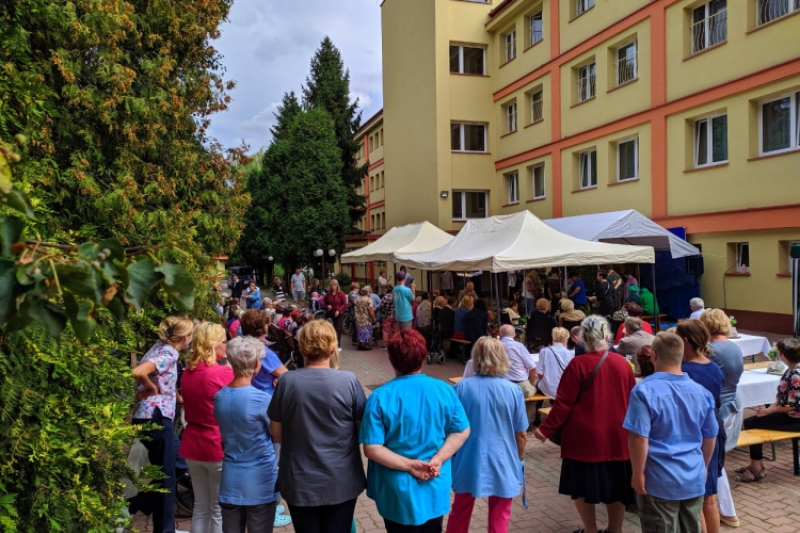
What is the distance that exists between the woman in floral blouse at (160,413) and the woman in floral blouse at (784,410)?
16.7ft

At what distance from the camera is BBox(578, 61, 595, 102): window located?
19.7m

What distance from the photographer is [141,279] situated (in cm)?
122

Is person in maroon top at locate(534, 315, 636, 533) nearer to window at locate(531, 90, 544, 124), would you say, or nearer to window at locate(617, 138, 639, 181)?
window at locate(617, 138, 639, 181)

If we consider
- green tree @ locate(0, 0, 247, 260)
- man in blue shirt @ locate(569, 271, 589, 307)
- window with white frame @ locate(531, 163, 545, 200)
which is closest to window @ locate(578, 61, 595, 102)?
window with white frame @ locate(531, 163, 545, 200)

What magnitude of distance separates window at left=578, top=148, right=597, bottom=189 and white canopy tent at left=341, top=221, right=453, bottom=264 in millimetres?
6215

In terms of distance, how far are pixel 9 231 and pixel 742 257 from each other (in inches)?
639

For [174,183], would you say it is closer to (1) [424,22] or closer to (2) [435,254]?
(2) [435,254]

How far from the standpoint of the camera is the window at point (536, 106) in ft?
73.9

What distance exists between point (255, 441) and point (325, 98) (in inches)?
1472

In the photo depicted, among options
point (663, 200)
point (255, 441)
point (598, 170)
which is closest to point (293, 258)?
point (598, 170)

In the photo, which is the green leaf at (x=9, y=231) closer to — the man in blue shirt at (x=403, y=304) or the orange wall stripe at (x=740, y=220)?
the man in blue shirt at (x=403, y=304)

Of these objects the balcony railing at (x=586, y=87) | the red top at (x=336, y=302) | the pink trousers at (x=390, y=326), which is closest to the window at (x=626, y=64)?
the balcony railing at (x=586, y=87)

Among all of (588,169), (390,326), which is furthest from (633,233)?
(588,169)

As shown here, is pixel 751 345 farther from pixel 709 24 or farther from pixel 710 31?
pixel 709 24
